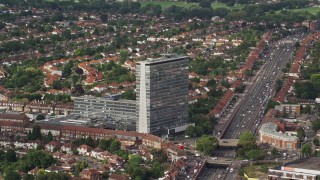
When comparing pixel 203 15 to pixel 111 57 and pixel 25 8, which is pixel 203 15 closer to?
pixel 25 8

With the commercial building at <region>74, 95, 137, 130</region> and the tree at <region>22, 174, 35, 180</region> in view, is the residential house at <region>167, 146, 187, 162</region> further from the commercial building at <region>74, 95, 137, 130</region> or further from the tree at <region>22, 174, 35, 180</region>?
the tree at <region>22, 174, 35, 180</region>

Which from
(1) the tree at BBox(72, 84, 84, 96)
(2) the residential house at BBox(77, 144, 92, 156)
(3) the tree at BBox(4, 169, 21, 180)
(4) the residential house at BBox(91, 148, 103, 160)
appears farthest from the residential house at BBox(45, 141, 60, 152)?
(1) the tree at BBox(72, 84, 84, 96)

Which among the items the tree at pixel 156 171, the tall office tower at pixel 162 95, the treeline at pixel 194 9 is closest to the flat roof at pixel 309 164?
the tree at pixel 156 171

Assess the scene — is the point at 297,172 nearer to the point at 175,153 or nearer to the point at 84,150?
the point at 175,153

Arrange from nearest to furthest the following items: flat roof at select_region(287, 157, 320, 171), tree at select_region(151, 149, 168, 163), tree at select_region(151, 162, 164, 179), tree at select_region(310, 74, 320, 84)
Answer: flat roof at select_region(287, 157, 320, 171)
tree at select_region(151, 162, 164, 179)
tree at select_region(151, 149, 168, 163)
tree at select_region(310, 74, 320, 84)

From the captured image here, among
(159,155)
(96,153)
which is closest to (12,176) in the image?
(96,153)

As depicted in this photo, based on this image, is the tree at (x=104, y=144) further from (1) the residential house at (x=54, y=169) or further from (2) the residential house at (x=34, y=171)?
(2) the residential house at (x=34, y=171)
